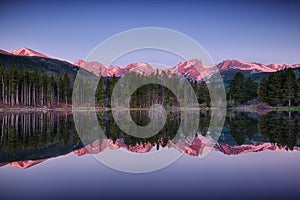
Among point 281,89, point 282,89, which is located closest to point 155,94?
point 281,89

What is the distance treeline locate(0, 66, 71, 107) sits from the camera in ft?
270

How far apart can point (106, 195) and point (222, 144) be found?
10351 millimetres

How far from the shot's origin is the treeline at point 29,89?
82.4 metres

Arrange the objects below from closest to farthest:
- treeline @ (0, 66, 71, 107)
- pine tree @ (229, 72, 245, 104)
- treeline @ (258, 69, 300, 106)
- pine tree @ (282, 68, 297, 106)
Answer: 1. pine tree @ (282, 68, 297, 106)
2. treeline @ (258, 69, 300, 106)
3. treeline @ (0, 66, 71, 107)
4. pine tree @ (229, 72, 245, 104)

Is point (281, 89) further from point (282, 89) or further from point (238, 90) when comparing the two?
point (238, 90)

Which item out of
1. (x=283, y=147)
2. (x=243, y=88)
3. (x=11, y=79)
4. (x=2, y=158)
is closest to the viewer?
(x=2, y=158)

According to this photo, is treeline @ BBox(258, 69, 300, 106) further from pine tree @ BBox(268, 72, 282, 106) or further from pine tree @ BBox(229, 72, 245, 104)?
pine tree @ BBox(229, 72, 245, 104)

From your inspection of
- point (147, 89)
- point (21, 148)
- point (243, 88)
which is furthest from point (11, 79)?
point (21, 148)

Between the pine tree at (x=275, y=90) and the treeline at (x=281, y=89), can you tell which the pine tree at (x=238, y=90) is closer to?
the treeline at (x=281, y=89)

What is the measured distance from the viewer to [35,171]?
434 inches

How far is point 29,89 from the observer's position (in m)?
85.6

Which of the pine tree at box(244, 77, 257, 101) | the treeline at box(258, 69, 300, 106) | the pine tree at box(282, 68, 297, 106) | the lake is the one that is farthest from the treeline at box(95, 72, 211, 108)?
the lake

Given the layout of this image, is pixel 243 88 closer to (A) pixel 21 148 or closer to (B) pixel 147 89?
(B) pixel 147 89

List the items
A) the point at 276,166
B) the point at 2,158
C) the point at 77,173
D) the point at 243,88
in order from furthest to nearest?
the point at 243,88 → the point at 2,158 → the point at 276,166 → the point at 77,173
